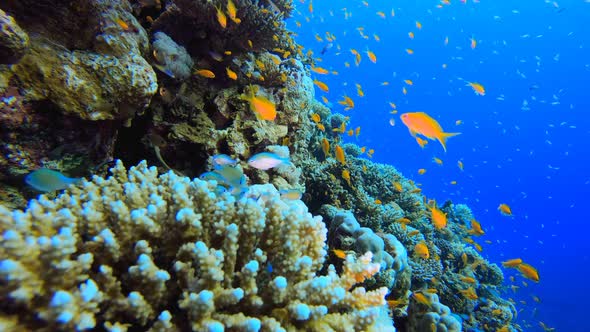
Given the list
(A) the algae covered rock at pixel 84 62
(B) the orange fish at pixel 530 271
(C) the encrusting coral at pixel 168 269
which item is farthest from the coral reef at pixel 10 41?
(B) the orange fish at pixel 530 271

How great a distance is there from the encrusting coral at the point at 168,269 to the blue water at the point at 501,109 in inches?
2184

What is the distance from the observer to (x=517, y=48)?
82125mm

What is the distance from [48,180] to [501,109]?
106 meters

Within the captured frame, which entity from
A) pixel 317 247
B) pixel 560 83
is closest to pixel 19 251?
pixel 317 247

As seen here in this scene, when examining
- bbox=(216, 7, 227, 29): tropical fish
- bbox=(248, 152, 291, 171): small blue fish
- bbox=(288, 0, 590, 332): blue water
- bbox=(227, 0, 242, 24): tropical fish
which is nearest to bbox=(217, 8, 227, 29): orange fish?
bbox=(216, 7, 227, 29): tropical fish

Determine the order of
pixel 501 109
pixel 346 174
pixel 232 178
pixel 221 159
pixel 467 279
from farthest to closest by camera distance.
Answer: pixel 501 109 → pixel 467 279 → pixel 346 174 → pixel 221 159 → pixel 232 178

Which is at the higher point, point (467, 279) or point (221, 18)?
point (467, 279)

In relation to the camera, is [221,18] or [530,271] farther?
[530,271]

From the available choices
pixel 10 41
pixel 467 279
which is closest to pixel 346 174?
pixel 467 279

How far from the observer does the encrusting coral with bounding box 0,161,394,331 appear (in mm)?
1228

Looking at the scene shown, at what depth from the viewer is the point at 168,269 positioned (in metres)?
1.72

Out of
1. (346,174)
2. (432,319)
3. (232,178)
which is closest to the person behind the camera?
(232,178)

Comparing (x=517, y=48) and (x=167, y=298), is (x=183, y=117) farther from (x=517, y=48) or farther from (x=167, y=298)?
(x=517, y=48)

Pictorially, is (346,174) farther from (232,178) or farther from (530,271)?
(530,271)
